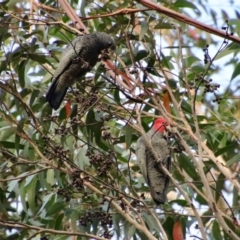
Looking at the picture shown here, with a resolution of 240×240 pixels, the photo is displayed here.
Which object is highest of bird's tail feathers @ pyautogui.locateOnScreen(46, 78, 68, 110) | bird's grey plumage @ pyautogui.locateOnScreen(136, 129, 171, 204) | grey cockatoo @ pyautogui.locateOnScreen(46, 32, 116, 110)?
grey cockatoo @ pyautogui.locateOnScreen(46, 32, 116, 110)

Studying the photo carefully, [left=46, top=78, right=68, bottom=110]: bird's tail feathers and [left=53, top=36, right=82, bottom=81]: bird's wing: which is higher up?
[left=53, top=36, right=82, bottom=81]: bird's wing

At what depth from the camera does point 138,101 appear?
→ 2.46 meters

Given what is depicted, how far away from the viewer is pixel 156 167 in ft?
10.3

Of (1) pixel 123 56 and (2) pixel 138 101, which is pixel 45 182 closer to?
(1) pixel 123 56

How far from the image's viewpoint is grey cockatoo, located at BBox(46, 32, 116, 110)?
3.03m

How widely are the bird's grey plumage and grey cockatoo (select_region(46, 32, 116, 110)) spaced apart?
1.35ft

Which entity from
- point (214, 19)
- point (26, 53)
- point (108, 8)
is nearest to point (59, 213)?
point (26, 53)

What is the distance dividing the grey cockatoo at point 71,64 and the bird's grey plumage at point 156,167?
1.35ft

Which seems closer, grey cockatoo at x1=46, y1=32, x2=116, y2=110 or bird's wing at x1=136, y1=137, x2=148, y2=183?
grey cockatoo at x1=46, y1=32, x2=116, y2=110

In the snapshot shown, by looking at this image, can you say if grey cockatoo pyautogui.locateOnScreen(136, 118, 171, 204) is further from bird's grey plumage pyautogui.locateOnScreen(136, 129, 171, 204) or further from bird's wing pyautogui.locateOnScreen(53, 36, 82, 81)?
bird's wing pyautogui.locateOnScreen(53, 36, 82, 81)

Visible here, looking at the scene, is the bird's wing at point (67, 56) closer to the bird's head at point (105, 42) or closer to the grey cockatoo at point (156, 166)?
the bird's head at point (105, 42)

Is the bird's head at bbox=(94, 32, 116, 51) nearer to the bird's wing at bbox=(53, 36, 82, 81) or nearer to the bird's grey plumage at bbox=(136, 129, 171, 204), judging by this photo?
the bird's wing at bbox=(53, 36, 82, 81)

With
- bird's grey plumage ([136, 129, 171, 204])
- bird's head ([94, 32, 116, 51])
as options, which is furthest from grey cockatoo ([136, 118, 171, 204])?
bird's head ([94, 32, 116, 51])

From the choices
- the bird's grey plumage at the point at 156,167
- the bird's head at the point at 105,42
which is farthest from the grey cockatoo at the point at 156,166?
the bird's head at the point at 105,42
